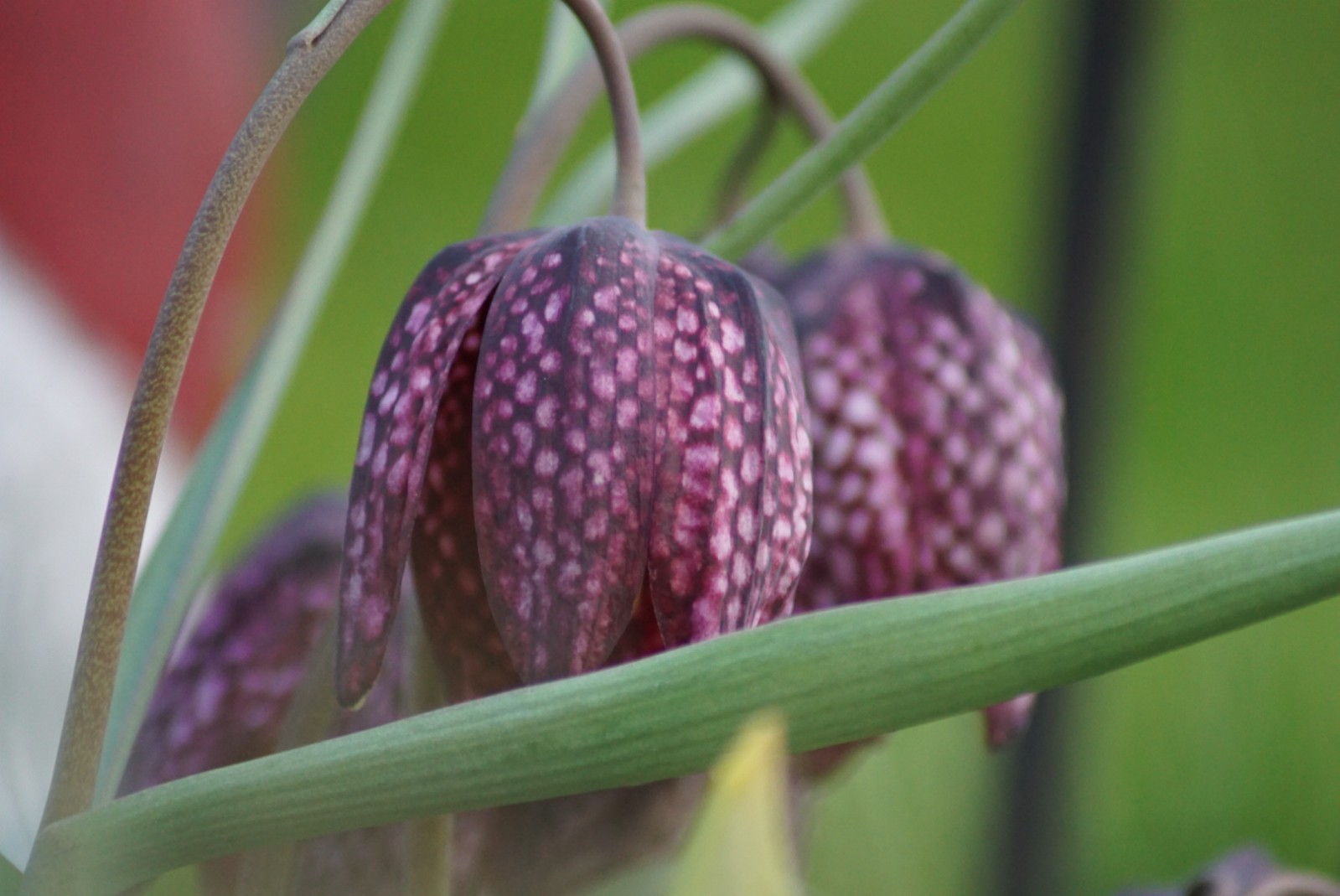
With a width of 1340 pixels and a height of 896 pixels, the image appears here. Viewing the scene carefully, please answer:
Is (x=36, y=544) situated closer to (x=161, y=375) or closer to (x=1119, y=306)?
(x=161, y=375)

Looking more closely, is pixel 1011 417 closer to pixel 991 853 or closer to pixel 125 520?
pixel 125 520

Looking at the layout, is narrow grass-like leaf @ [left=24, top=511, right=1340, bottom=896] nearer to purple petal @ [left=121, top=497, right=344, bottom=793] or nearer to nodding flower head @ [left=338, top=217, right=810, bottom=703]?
nodding flower head @ [left=338, top=217, right=810, bottom=703]

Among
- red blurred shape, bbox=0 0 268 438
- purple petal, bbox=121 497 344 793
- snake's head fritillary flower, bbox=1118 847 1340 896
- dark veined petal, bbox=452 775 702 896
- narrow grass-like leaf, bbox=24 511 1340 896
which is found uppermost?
red blurred shape, bbox=0 0 268 438

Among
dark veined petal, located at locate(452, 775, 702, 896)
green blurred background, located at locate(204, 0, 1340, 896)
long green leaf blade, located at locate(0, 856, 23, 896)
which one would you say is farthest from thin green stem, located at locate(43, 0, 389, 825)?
green blurred background, located at locate(204, 0, 1340, 896)

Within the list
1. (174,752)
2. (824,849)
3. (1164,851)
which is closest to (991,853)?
(824,849)

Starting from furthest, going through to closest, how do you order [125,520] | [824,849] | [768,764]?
[824,849] → [125,520] → [768,764]

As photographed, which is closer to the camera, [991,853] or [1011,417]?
[1011,417]

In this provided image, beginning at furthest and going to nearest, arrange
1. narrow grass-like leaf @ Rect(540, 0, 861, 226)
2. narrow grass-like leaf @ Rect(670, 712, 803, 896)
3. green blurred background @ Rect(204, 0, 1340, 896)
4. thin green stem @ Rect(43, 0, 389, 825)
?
green blurred background @ Rect(204, 0, 1340, 896), narrow grass-like leaf @ Rect(540, 0, 861, 226), thin green stem @ Rect(43, 0, 389, 825), narrow grass-like leaf @ Rect(670, 712, 803, 896)
